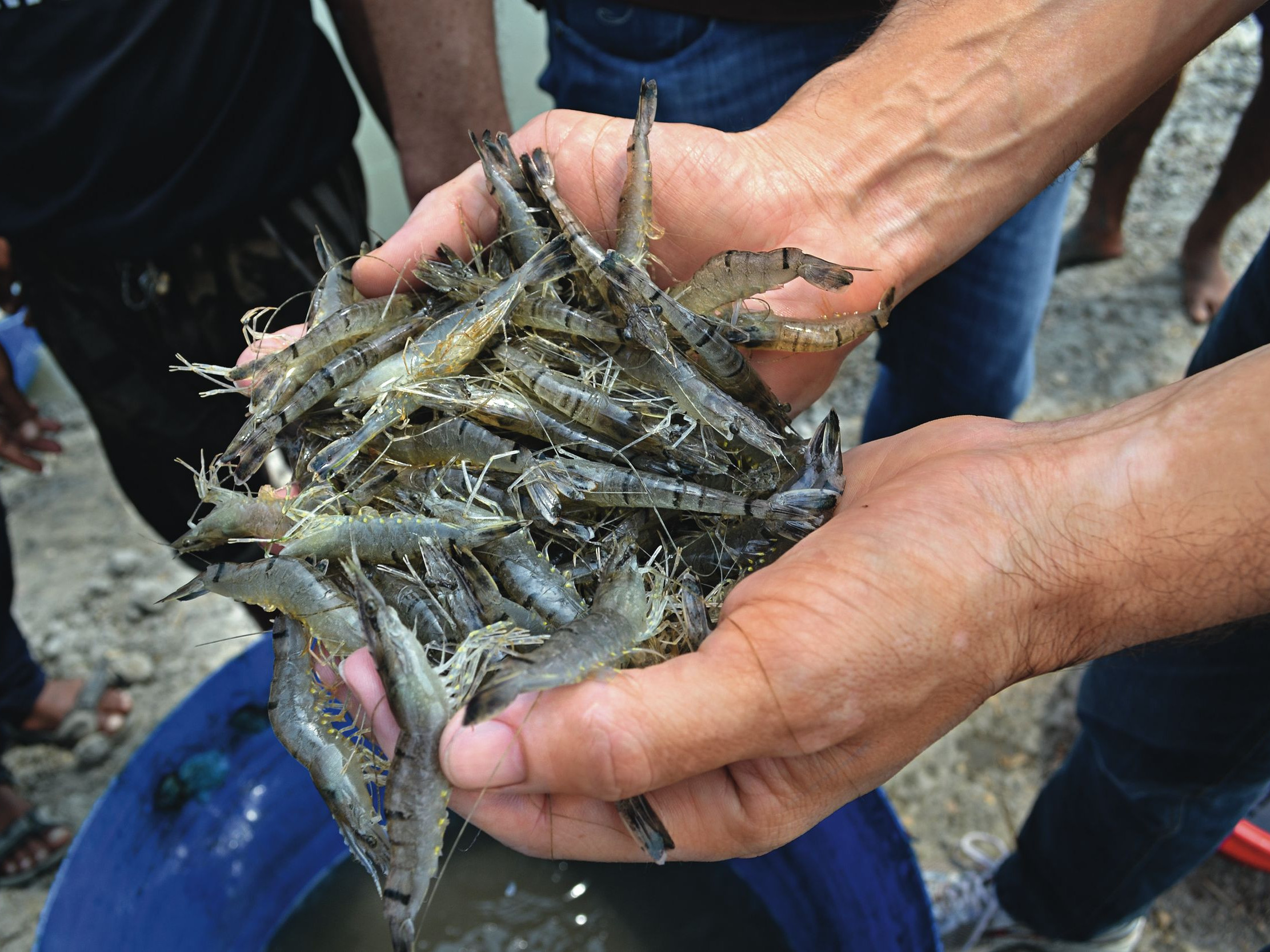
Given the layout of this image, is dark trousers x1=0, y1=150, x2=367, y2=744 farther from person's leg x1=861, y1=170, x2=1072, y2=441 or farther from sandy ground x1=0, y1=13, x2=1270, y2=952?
person's leg x1=861, y1=170, x2=1072, y2=441

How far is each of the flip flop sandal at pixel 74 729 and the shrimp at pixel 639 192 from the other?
150 inches

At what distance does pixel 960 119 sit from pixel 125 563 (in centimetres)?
507

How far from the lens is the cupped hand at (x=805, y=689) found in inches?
62.5

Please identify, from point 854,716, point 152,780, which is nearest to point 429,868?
point 854,716

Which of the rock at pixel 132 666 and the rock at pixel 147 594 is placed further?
the rock at pixel 147 594

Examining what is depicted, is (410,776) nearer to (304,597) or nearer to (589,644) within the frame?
(589,644)

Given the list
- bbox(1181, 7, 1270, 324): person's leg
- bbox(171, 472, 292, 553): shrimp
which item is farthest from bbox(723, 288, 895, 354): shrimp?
bbox(1181, 7, 1270, 324): person's leg

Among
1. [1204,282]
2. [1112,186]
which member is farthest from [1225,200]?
[1112,186]

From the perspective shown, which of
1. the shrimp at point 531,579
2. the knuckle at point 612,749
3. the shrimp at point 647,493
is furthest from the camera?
the shrimp at point 647,493

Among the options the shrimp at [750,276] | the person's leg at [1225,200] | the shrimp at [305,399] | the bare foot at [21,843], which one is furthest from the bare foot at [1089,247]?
the bare foot at [21,843]

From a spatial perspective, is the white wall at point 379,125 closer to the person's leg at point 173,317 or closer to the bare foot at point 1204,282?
the person's leg at point 173,317

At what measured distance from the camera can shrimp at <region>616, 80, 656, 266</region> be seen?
256cm

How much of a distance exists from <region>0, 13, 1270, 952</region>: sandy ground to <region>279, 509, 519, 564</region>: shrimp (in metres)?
1.36

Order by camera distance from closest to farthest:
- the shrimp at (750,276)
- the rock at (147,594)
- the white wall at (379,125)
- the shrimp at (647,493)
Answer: the shrimp at (647,493) → the shrimp at (750,276) → the rock at (147,594) → the white wall at (379,125)
